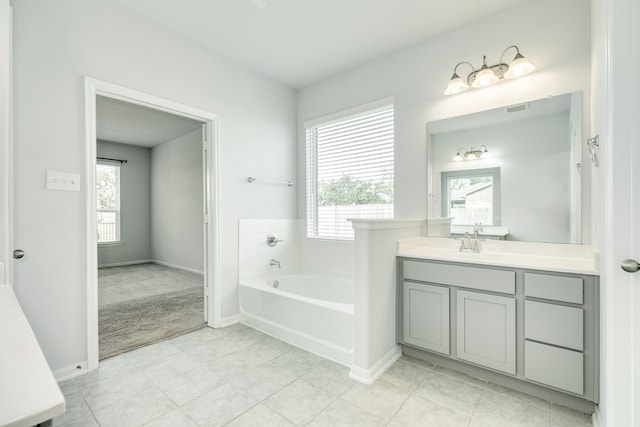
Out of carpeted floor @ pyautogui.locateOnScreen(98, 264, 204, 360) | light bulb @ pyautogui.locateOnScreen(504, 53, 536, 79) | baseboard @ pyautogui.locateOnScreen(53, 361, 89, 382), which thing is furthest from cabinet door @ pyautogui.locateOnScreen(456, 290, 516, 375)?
baseboard @ pyautogui.locateOnScreen(53, 361, 89, 382)

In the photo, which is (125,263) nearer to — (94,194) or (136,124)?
(136,124)

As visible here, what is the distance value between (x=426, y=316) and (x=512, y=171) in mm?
1310

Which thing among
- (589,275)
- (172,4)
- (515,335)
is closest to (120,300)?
(172,4)

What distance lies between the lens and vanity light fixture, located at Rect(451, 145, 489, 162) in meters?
2.49

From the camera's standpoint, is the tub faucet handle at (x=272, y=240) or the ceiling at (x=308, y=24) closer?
the ceiling at (x=308, y=24)

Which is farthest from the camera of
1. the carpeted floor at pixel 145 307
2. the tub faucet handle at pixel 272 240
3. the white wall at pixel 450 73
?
the tub faucet handle at pixel 272 240

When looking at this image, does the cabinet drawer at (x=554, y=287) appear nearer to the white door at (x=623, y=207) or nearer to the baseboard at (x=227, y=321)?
the white door at (x=623, y=207)

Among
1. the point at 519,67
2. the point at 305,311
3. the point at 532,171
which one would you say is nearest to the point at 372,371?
the point at 305,311

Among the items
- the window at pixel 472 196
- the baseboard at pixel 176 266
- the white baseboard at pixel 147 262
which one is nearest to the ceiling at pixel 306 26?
the window at pixel 472 196

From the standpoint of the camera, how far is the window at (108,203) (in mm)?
6137

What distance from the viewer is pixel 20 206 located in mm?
Answer: 1889

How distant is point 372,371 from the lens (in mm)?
2029

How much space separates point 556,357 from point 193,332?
2.78 m

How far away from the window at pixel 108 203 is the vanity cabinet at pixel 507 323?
20.7ft
